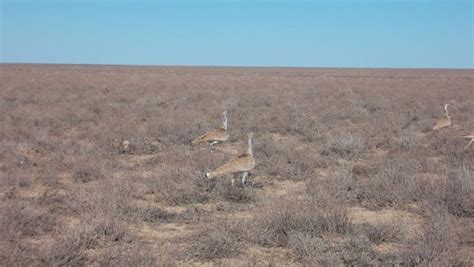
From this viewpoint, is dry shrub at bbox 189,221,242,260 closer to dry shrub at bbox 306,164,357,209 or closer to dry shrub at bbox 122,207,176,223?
dry shrub at bbox 122,207,176,223

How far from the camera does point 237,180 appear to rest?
8.75 metres

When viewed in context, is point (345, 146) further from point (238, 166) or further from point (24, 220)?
point (24, 220)

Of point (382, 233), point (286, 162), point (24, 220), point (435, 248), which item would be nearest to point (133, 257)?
point (24, 220)

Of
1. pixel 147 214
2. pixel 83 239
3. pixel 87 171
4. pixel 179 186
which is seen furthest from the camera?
Answer: pixel 87 171

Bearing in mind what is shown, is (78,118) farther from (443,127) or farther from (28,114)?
(443,127)

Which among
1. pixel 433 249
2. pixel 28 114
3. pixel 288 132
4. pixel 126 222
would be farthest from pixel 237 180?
pixel 28 114

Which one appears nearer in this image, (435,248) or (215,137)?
(435,248)

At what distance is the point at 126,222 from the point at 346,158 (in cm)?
606

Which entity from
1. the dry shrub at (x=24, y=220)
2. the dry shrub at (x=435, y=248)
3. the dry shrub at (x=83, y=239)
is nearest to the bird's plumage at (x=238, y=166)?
the dry shrub at (x=83, y=239)

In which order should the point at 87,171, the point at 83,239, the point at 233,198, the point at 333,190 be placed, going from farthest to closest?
1. the point at 87,171
2. the point at 233,198
3. the point at 333,190
4. the point at 83,239

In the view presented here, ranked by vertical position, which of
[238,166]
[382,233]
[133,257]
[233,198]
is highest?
[238,166]

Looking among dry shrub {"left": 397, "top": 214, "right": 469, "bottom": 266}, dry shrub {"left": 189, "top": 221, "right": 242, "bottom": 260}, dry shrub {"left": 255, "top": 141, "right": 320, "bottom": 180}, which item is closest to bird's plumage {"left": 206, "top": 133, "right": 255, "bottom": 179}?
dry shrub {"left": 255, "top": 141, "right": 320, "bottom": 180}

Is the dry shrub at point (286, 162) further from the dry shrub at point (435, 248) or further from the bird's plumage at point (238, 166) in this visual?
the dry shrub at point (435, 248)

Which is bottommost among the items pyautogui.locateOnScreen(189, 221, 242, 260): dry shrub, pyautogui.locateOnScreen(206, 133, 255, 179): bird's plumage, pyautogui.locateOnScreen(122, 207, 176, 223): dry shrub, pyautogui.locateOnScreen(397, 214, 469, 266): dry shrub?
pyautogui.locateOnScreen(122, 207, 176, 223): dry shrub
